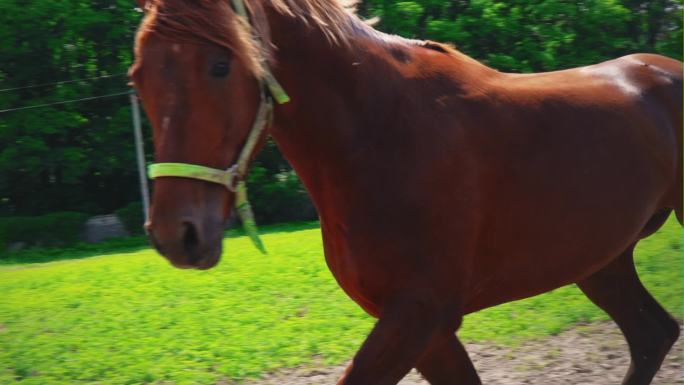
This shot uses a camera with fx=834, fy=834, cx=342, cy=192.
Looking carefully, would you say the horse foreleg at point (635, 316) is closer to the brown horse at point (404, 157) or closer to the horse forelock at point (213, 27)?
the brown horse at point (404, 157)

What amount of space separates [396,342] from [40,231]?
64.4 ft

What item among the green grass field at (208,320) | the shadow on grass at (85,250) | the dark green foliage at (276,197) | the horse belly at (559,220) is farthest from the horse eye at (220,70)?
the dark green foliage at (276,197)

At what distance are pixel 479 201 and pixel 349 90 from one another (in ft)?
2.17

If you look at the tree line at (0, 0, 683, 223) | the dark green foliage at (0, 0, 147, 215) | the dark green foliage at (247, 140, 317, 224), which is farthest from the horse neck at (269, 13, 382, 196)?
the dark green foliage at (0, 0, 147, 215)

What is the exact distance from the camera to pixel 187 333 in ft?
20.7

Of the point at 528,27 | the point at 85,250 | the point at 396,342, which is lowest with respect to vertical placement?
the point at 85,250

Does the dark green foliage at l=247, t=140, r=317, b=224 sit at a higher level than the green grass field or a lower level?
lower

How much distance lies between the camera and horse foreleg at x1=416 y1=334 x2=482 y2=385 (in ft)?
11.7

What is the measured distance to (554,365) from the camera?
5.30 metres

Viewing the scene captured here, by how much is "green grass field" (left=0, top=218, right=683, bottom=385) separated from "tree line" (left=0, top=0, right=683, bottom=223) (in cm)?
1380

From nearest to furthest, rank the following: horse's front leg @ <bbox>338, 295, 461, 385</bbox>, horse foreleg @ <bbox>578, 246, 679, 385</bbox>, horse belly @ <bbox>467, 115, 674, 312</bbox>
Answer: horse's front leg @ <bbox>338, 295, 461, 385</bbox> → horse belly @ <bbox>467, 115, 674, 312</bbox> → horse foreleg @ <bbox>578, 246, 679, 385</bbox>

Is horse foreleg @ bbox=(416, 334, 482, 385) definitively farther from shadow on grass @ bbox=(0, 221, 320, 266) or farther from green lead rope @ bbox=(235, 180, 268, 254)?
shadow on grass @ bbox=(0, 221, 320, 266)

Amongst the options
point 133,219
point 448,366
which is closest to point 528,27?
point 133,219

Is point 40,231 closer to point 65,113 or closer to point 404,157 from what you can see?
point 65,113
